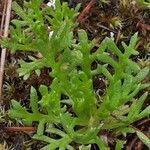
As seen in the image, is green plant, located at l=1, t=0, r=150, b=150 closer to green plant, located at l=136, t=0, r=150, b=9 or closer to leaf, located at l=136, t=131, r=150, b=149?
leaf, located at l=136, t=131, r=150, b=149

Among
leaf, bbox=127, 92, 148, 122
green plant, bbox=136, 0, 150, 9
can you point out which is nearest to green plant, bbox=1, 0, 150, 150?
leaf, bbox=127, 92, 148, 122

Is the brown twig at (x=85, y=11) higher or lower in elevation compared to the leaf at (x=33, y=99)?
higher

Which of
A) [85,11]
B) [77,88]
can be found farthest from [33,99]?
[85,11]

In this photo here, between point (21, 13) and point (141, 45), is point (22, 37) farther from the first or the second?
point (141, 45)

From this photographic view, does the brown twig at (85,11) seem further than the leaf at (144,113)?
Yes

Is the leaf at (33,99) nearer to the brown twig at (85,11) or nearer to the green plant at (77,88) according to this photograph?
the green plant at (77,88)

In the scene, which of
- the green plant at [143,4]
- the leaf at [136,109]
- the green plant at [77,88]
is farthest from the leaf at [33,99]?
the green plant at [143,4]

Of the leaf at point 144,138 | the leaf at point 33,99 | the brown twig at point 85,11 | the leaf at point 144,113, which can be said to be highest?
the brown twig at point 85,11

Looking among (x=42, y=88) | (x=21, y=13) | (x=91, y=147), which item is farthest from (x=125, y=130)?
(x=21, y=13)
